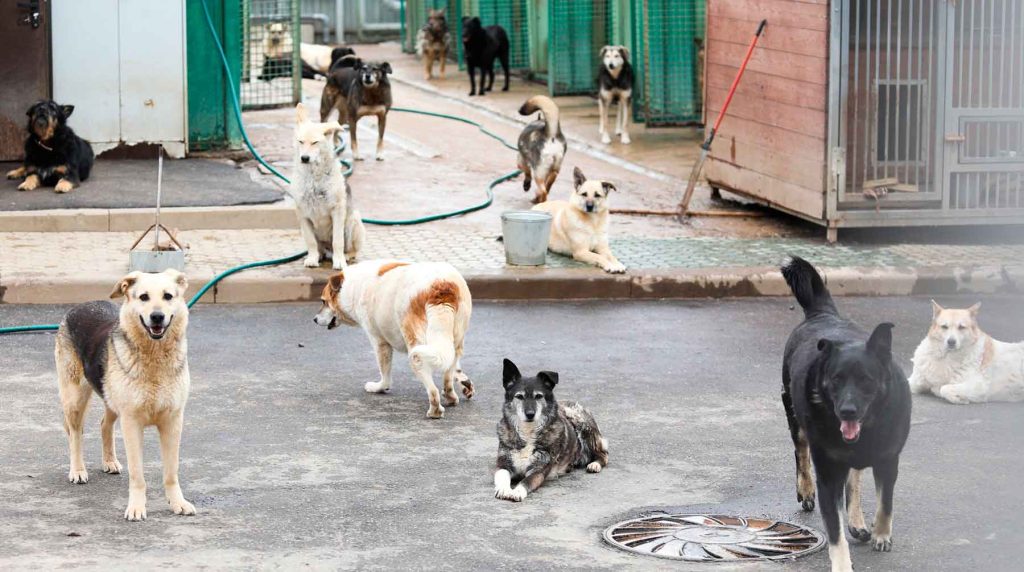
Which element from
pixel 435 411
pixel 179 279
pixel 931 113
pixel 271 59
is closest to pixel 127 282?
pixel 179 279

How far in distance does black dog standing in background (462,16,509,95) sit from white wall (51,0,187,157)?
8.58 meters

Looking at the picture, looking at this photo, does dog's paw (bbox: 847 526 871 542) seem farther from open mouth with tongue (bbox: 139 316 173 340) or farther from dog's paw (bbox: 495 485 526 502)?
open mouth with tongue (bbox: 139 316 173 340)

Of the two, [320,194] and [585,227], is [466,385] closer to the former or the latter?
[320,194]

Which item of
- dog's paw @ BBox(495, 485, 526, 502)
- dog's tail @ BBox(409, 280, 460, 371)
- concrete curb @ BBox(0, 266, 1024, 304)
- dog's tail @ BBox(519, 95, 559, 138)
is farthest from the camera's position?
dog's tail @ BBox(519, 95, 559, 138)

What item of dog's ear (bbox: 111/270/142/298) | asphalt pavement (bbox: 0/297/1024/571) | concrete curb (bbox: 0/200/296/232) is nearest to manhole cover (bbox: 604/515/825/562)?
asphalt pavement (bbox: 0/297/1024/571)

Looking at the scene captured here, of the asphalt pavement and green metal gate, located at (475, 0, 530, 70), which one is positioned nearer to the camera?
the asphalt pavement

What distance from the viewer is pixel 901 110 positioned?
13.2 m

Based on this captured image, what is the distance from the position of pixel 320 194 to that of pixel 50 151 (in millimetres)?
3380

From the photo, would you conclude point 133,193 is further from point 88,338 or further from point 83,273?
point 88,338

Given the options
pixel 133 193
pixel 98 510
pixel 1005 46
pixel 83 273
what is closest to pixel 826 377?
pixel 98 510

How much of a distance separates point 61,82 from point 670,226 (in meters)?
6.28

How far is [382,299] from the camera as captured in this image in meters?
8.66

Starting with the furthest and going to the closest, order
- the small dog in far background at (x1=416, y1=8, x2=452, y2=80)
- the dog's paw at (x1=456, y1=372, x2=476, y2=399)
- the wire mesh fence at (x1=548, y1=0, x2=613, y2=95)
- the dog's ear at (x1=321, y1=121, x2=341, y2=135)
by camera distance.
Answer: the small dog in far background at (x1=416, y1=8, x2=452, y2=80)
the wire mesh fence at (x1=548, y1=0, x2=613, y2=95)
the dog's ear at (x1=321, y1=121, x2=341, y2=135)
the dog's paw at (x1=456, y1=372, x2=476, y2=399)

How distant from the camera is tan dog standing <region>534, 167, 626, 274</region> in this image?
476 inches
